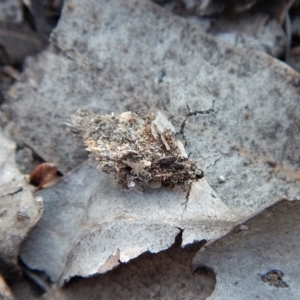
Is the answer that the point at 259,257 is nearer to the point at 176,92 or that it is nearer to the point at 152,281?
the point at 152,281

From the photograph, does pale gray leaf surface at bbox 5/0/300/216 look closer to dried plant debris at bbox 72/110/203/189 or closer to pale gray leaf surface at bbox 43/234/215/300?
dried plant debris at bbox 72/110/203/189

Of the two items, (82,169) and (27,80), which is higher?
(27,80)

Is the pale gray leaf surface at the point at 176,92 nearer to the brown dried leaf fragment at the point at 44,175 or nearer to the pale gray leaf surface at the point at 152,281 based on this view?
the brown dried leaf fragment at the point at 44,175

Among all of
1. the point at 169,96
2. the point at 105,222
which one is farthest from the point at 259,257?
the point at 169,96

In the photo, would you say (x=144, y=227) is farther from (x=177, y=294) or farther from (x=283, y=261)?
(x=283, y=261)

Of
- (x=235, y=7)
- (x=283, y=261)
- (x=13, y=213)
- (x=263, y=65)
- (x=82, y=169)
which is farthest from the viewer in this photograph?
(x=235, y=7)

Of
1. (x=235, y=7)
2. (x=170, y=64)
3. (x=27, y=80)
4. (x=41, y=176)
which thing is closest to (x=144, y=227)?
(x=41, y=176)

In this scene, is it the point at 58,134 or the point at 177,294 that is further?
the point at 58,134
